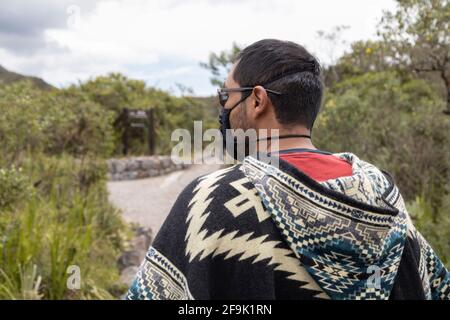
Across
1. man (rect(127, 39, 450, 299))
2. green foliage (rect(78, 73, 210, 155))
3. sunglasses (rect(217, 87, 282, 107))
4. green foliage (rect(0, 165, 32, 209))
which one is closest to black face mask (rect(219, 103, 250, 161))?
sunglasses (rect(217, 87, 282, 107))

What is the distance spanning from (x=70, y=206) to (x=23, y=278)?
9.36 ft

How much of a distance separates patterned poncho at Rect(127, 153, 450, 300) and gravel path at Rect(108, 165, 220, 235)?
8.15 meters

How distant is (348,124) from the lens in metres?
8.53

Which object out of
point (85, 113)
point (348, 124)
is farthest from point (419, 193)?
point (85, 113)

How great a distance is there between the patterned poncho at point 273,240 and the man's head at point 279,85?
17 centimetres

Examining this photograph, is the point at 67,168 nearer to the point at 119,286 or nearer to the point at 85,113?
the point at 119,286

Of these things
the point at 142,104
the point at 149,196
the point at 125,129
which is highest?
the point at 142,104

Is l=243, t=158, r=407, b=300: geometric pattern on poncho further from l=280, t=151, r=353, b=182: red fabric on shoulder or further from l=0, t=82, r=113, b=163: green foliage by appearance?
l=0, t=82, r=113, b=163: green foliage

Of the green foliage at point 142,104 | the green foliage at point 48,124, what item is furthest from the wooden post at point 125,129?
the green foliage at point 48,124

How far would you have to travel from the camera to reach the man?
149 centimetres

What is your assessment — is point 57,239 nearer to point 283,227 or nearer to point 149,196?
point 283,227

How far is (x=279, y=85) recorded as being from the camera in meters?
1.63

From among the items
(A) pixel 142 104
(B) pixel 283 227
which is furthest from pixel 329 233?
(A) pixel 142 104

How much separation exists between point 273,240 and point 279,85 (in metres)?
0.47
